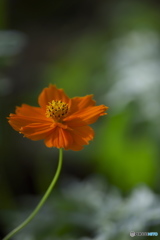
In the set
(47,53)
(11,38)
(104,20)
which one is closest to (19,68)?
(47,53)

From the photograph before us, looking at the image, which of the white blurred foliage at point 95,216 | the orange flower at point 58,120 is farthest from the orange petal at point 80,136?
the white blurred foliage at point 95,216

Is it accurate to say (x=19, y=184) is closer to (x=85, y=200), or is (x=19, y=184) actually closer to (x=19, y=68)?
(x=85, y=200)

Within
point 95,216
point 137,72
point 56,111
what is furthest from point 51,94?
point 137,72

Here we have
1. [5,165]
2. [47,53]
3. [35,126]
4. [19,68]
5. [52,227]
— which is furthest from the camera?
[47,53]

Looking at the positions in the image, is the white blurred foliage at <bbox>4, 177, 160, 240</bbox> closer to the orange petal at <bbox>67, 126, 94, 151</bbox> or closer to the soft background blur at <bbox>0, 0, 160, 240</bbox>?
the soft background blur at <bbox>0, 0, 160, 240</bbox>

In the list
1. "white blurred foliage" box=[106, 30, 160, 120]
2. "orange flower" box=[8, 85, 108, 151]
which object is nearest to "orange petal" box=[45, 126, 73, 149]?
"orange flower" box=[8, 85, 108, 151]

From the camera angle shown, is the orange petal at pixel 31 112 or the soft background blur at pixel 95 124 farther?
the soft background blur at pixel 95 124

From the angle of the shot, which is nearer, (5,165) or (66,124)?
(66,124)

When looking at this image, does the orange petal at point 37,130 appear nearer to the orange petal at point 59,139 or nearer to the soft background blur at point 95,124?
the orange petal at point 59,139
